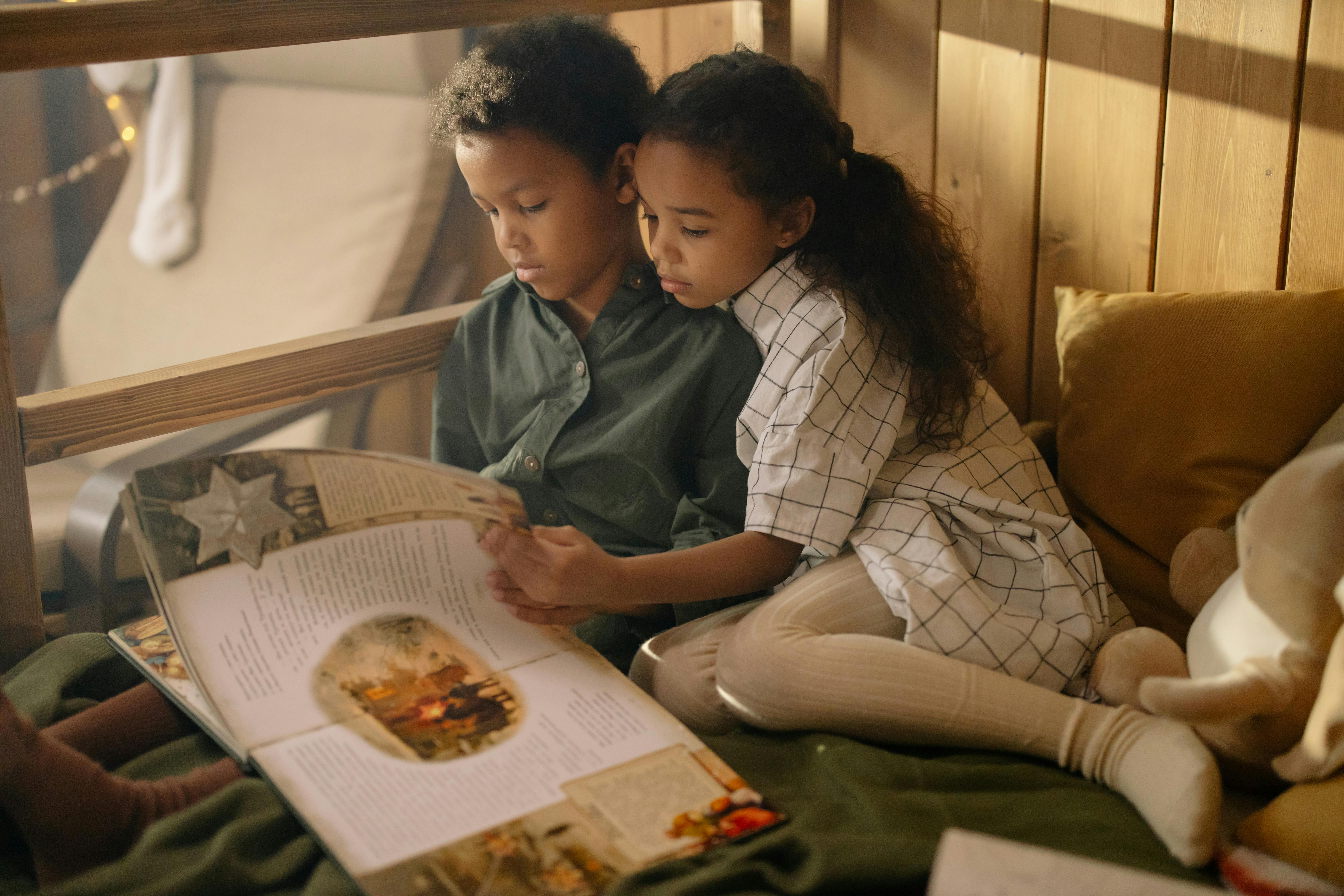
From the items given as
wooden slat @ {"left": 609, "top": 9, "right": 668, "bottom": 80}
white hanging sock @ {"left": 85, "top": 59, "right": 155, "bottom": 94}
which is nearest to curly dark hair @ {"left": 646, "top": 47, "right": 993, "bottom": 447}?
wooden slat @ {"left": 609, "top": 9, "right": 668, "bottom": 80}

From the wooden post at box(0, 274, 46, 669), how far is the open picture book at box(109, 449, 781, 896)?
154 mm

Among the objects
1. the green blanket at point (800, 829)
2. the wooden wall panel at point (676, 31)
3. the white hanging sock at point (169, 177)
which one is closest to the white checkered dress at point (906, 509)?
the green blanket at point (800, 829)

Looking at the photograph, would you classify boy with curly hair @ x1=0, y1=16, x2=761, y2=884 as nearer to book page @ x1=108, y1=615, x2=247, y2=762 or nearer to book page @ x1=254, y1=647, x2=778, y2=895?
book page @ x1=254, y1=647, x2=778, y2=895

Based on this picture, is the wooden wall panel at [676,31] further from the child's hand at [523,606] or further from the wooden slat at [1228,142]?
the child's hand at [523,606]

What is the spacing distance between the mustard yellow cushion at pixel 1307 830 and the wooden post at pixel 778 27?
0.93 meters

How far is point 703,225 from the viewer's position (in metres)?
0.88

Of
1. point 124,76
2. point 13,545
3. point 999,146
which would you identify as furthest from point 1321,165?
point 124,76

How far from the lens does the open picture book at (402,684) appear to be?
2.13 feet

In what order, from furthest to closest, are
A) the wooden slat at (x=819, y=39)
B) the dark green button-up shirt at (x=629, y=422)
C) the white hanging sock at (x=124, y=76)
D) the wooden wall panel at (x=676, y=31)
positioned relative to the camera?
1. the white hanging sock at (x=124, y=76)
2. the wooden wall panel at (x=676, y=31)
3. the wooden slat at (x=819, y=39)
4. the dark green button-up shirt at (x=629, y=422)

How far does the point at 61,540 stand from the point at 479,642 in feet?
1.86

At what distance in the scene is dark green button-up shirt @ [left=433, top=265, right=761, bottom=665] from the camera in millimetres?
954

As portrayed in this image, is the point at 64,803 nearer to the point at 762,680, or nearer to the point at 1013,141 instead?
the point at 762,680

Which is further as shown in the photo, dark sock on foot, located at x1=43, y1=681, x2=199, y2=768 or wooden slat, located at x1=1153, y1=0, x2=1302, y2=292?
wooden slat, located at x1=1153, y1=0, x2=1302, y2=292

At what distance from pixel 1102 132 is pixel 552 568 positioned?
698 millimetres
